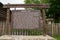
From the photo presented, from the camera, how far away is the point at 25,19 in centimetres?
1176

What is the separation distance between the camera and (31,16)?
11711 millimetres

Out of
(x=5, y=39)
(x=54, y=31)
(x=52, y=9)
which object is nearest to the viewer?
(x=5, y=39)

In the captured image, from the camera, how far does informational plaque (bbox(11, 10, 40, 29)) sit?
1163 cm

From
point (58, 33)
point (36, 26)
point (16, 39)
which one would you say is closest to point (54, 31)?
point (58, 33)

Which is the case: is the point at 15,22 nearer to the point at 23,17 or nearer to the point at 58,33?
the point at 23,17

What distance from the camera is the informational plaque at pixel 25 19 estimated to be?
1163cm

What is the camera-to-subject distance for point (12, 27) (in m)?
11.9

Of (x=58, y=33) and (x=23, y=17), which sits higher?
(x=23, y=17)

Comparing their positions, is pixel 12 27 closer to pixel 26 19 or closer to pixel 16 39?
pixel 26 19

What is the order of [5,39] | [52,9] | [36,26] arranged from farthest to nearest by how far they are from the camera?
[52,9], [36,26], [5,39]

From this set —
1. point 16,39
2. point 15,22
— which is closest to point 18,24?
point 15,22

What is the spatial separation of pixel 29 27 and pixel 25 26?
235 millimetres

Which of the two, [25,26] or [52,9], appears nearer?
[25,26]

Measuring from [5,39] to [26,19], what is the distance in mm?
2497
